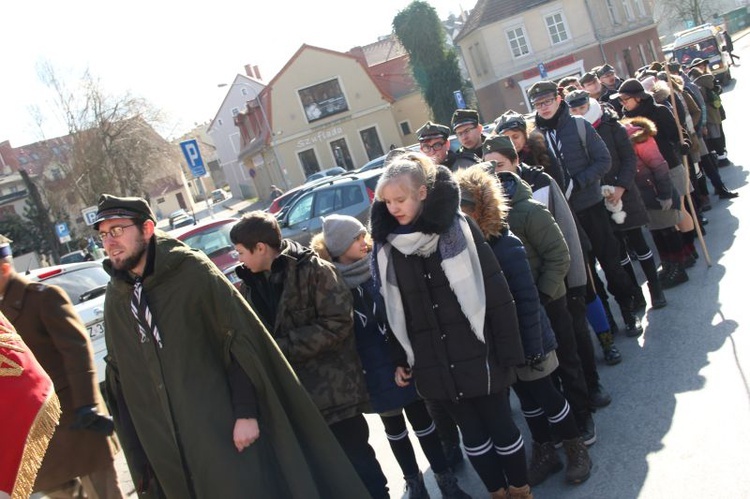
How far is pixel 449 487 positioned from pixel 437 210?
184 cm

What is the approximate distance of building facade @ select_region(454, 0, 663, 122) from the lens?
47844 millimetres

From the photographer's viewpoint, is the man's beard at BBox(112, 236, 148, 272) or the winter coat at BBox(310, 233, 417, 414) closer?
the man's beard at BBox(112, 236, 148, 272)

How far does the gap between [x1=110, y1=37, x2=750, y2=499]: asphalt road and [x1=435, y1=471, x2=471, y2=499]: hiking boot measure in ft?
0.59

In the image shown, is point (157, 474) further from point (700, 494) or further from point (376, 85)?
point (376, 85)

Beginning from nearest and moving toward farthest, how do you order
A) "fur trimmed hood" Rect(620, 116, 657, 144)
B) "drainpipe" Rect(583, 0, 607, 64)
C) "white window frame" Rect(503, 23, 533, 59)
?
"fur trimmed hood" Rect(620, 116, 657, 144) < "drainpipe" Rect(583, 0, 607, 64) < "white window frame" Rect(503, 23, 533, 59)

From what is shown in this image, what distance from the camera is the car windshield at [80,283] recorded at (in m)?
9.92

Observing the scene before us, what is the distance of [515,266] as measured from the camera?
4164 mm

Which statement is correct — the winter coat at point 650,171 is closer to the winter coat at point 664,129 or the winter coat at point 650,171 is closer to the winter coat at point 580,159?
the winter coat at point 664,129

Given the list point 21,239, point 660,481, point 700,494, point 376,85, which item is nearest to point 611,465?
point 660,481

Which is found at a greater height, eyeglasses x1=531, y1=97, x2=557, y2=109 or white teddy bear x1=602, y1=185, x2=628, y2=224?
eyeglasses x1=531, y1=97, x2=557, y2=109

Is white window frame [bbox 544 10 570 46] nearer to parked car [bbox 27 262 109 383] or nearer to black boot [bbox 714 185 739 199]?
black boot [bbox 714 185 739 199]

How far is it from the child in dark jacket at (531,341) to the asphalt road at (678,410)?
12cm

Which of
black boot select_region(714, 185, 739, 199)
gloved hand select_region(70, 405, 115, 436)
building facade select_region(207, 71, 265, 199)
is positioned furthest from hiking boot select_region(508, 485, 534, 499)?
building facade select_region(207, 71, 265, 199)

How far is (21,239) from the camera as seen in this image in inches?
2431
